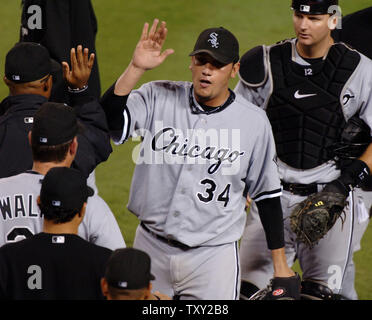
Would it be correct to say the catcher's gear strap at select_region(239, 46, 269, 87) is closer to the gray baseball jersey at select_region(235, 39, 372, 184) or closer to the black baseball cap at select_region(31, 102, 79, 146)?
the gray baseball jersey at select_region(235, 39, 372, 184)

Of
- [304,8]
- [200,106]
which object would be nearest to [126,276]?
[200,106]

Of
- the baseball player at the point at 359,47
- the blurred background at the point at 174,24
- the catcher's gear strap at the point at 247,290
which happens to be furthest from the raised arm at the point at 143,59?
the blurred background at the point at 174,24

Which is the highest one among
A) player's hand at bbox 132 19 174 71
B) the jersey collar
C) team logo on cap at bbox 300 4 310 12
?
team logo on cap at bbox 300 4 310 12

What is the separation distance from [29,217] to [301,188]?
7.03 ft

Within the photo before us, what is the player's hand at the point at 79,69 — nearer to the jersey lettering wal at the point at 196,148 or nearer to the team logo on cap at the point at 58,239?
the jersey lettering wal at the point at 196,148

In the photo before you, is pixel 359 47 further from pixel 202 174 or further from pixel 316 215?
pixel 202 174

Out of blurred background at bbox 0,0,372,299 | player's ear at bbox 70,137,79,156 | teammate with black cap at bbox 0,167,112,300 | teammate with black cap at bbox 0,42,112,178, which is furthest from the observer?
blurred background at bbox 0,0,372,299

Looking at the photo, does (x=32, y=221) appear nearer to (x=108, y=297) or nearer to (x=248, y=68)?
(x=108, y=297)

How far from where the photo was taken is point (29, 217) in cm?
432

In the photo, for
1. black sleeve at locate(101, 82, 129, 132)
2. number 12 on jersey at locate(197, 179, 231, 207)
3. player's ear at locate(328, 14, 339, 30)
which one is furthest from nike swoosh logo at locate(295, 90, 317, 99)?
black sleeve at locate(101, 82, 129, 132)

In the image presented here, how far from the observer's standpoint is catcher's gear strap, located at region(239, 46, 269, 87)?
5816mm

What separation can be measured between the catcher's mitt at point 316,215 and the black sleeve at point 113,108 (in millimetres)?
1383

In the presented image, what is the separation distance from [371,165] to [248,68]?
101cm

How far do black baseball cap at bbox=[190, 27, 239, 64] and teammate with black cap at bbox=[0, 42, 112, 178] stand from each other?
0.65 meters
